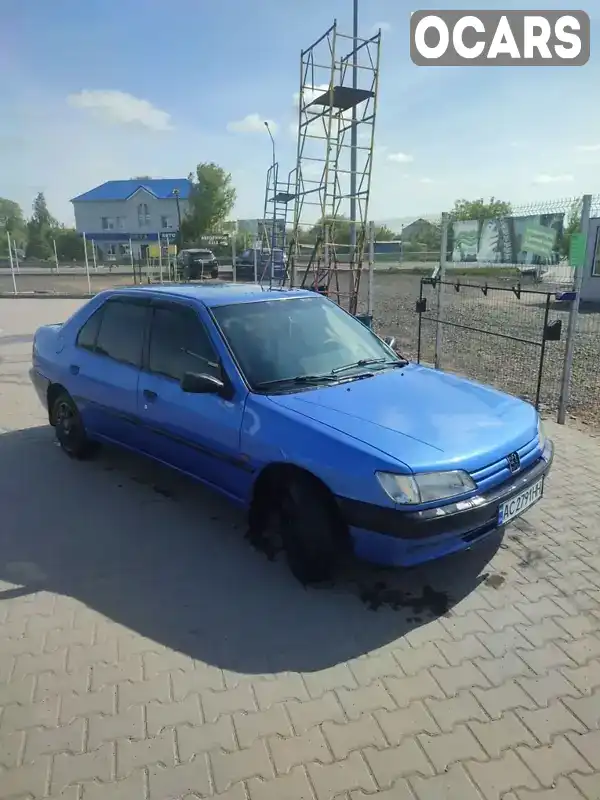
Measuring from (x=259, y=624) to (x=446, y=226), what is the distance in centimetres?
625

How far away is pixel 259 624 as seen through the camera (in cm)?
282

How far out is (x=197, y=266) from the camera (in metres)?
28.7

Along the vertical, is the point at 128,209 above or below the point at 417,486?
above

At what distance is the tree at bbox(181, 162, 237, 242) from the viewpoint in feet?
176

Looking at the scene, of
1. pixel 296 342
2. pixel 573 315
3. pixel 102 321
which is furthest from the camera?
pixel 573 315

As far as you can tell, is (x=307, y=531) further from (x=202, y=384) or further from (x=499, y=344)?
(x=499, y=344)

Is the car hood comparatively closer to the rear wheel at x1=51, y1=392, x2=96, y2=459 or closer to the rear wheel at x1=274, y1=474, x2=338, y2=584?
the rear wheel at x1=274, y1=474, x2=338, y2=584

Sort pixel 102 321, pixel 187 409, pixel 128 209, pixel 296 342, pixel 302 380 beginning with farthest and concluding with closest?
pixel 128 209, pixel 102 321, pixel 296 342, pixel 187 409, pixel 302 380

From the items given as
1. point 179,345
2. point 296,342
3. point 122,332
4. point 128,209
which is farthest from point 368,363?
point 128,209

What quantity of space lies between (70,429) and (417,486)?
3.57m

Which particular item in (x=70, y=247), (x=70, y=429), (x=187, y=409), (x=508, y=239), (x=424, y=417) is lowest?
(x=70, y=429)

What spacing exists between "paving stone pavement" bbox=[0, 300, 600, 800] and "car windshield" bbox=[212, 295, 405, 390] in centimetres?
119

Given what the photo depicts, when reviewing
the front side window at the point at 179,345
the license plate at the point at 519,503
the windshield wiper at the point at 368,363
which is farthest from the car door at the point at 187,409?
the license plate at the point at 519,503

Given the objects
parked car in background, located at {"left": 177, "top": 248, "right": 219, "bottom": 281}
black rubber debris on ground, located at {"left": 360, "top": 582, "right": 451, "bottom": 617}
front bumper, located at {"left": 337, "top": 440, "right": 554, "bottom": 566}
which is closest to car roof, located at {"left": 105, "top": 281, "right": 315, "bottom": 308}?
front bumper, located at {"left": 337, "top": 440, "right": 554, "bottom": 566}
